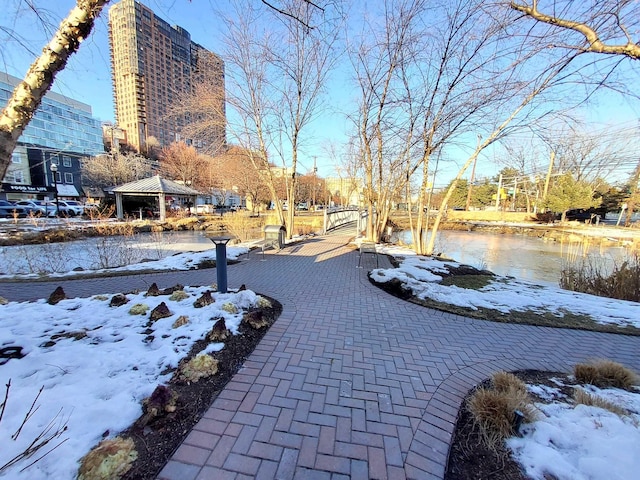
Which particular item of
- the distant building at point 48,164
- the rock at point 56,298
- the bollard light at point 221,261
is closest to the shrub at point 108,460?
the bollard light at point 221,261

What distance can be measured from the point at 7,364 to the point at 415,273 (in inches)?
256

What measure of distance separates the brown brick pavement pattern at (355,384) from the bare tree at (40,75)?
2.45 metres

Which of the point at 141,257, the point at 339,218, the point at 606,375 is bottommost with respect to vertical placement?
the point at 141,257

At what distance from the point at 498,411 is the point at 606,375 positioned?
63.1 inches

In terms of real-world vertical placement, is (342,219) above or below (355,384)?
above

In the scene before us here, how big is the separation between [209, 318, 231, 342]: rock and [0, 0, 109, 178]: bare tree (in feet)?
7.39

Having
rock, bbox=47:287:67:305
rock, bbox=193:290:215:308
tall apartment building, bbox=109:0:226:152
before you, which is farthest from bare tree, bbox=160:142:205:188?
rock, bbox=193:290:215:308

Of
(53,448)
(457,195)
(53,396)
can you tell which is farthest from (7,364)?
(457,195)

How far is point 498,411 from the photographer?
210 cm

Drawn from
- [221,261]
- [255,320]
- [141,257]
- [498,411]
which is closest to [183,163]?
[141,257]

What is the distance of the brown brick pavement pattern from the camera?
1.82 meters

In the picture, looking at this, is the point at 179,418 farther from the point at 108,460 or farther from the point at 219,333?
the point at 219,333

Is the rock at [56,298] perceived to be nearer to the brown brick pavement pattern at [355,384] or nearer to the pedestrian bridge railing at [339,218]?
the brown brick pavement pattern at [355,384]

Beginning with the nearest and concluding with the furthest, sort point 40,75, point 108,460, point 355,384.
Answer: point 108,460 < point 40,75 < point 355,384
